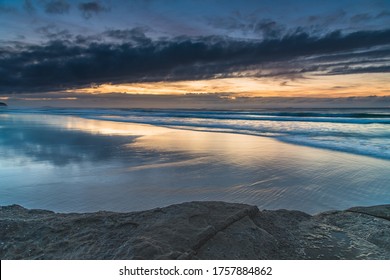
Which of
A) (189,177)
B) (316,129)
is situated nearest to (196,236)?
(189,177)

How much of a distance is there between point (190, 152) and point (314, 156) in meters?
3.38

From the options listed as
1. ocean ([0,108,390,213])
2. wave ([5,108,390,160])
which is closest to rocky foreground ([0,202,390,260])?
ocean ([0,108,390,213])

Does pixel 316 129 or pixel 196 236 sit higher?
pixel 196 236

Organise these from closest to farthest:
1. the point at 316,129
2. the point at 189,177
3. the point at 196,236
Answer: the point at 196,236
the point at 189,177
the point at 316,129

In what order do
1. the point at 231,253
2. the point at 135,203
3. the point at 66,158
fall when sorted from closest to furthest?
the point at 231,253
the point at 135,203
the point at 66,158

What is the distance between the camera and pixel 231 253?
2016 mm

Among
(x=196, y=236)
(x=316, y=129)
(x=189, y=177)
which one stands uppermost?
(x=196, y=236)

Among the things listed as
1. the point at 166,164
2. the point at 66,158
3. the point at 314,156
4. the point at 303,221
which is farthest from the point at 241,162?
the point at 66,158

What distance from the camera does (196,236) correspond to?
2098mm

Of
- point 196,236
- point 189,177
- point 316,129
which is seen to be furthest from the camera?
point 316,129

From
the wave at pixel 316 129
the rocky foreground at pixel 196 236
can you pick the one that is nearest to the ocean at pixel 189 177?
the wave at pixel 316 129

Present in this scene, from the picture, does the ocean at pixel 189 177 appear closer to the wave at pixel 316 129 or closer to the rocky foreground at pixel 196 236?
the wave at pixel 316 129

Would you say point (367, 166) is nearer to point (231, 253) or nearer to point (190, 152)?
point (190, 152)

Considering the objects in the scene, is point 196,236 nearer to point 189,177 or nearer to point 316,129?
point 189,177
